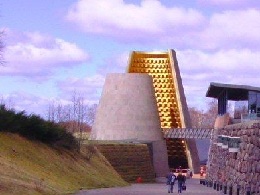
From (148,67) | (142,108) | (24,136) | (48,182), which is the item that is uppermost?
(148,67)

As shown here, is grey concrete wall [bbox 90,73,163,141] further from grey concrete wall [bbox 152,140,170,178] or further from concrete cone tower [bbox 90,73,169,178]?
grey concrete wall [bbox 152,140,170,178]

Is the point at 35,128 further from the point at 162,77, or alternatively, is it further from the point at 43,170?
the point at 162,77

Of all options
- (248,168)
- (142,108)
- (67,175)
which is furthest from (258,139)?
(142,108)

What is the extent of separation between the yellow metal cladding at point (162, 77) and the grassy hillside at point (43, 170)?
54689 millimetres

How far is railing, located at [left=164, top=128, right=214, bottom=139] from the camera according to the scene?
95.3m

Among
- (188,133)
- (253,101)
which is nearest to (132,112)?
(188,133)

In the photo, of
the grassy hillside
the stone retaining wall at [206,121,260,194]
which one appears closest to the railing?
the grassy hillside

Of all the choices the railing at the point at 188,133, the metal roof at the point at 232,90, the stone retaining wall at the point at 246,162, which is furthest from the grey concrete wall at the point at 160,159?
the stone retaining wall at the point at 246,162

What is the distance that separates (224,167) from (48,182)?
409 inches

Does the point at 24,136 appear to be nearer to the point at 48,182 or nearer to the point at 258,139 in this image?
the point at 48,182

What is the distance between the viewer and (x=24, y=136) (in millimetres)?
45594

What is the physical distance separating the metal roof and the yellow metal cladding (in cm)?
3180

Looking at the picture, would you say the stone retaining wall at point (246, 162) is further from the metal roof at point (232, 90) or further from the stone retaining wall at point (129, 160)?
the metal roof at point (232, 90)

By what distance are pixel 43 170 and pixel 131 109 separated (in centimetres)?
5703
